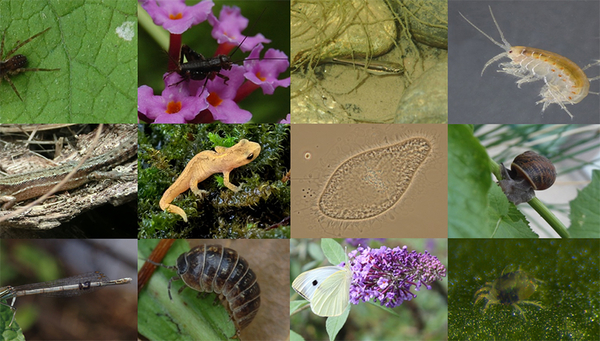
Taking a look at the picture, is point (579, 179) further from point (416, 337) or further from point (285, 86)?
point (285, 86)

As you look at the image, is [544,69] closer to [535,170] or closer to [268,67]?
[535,170]

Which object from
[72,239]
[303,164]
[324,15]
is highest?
[324,15]

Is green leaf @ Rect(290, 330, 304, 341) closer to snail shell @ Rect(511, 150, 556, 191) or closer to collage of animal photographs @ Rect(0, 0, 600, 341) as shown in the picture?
collage of animal photographs @ Rect(0, 0, 600, 341)

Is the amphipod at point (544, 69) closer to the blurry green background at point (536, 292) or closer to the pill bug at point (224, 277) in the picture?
the blurry green background at point (536, 292)

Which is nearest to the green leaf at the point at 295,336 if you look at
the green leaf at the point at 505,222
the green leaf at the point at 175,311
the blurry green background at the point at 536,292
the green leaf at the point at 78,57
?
the green leaf at the point at 175,311

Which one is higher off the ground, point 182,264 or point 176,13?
point 176,13

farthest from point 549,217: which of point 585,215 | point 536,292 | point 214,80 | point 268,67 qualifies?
point 214,80

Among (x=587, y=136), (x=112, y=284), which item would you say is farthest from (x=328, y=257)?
(x=587, y=136)
